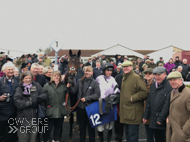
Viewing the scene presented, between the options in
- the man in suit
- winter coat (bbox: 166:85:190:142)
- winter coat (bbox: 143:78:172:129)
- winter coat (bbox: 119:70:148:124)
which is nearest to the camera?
winter coat (bbox: 166:85:190:142)

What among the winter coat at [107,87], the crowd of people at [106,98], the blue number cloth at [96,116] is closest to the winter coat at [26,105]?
the crowd of people at [106,98]

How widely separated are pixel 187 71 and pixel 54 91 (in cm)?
846

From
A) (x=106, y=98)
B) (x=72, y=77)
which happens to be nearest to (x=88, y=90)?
(x=106, y=98)

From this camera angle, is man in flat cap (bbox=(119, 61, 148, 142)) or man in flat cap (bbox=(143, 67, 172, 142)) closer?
man in flat cap (bbox=(143, 67, 172, 142))

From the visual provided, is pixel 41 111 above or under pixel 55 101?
under

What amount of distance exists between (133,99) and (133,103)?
15 centimetres

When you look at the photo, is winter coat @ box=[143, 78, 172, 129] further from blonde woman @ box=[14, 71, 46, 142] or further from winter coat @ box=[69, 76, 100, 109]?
blonde woman @ box=[14, 71, 46, 142]

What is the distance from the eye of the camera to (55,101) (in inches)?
159

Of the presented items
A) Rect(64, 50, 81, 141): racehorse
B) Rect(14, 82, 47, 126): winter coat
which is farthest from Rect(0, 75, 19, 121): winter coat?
Rect(64, 50, 81, 141): racehorse

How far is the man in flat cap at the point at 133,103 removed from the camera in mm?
3721

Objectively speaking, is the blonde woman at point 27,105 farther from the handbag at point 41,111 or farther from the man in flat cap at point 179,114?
the man in flat cap at point 179,114

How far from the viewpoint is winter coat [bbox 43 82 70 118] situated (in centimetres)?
397

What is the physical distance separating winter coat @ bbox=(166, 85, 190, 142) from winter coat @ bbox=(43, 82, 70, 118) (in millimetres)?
2467

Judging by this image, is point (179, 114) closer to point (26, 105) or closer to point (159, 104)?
point (159, 104)
